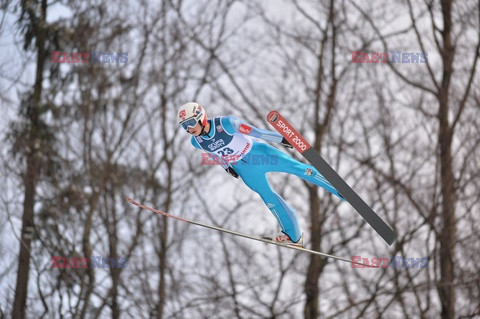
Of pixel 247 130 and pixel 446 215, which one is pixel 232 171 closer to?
pixel 247 130

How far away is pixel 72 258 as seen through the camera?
1088cm

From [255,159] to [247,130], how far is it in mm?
519

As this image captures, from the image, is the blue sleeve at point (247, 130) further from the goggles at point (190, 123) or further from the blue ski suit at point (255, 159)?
the goggles at point (190, 123)

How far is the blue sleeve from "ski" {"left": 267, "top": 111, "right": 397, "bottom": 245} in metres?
0.06

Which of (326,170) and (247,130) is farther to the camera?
(326,170)

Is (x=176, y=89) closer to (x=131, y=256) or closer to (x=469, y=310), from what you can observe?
(x=131, y=256)

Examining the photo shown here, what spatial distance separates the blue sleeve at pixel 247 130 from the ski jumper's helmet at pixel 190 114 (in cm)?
24

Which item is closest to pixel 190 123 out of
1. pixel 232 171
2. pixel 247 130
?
pixel 247 130

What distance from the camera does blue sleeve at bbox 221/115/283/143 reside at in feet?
17.4

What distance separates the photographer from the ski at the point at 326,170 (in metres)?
5.32

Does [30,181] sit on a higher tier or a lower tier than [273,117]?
higher

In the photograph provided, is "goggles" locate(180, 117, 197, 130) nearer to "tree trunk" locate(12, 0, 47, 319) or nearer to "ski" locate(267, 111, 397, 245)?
"ski" locate(267, 111, 397, 245)

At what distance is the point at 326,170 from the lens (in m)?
5.54

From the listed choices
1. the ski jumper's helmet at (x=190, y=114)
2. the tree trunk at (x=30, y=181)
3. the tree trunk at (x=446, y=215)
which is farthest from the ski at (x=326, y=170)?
the tree trunk at (x=30, y=181)
